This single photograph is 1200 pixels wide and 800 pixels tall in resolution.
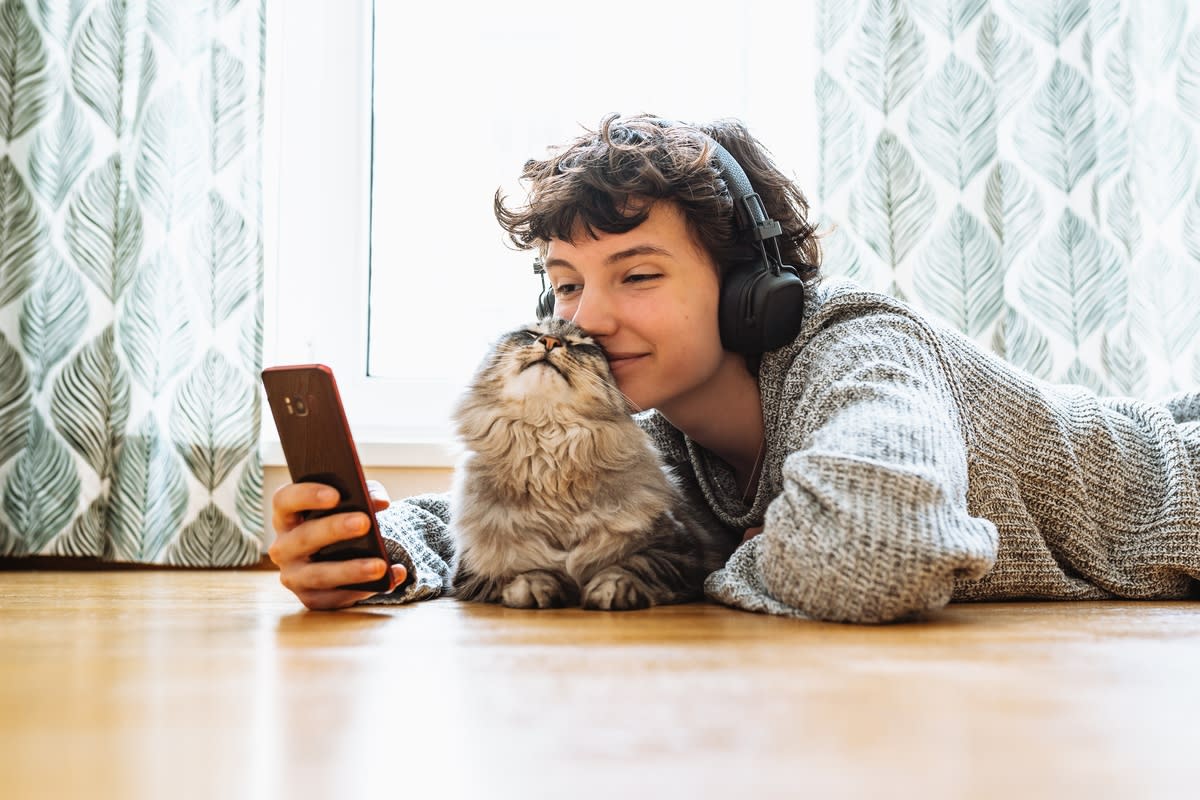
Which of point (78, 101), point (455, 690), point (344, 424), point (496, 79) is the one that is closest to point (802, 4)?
point (496, 79)

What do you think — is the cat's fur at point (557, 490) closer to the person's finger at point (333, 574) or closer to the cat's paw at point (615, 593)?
the cat's paw at point (615, 593)

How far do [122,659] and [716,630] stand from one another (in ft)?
1.66

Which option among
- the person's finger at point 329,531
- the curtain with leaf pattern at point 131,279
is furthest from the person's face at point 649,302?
the curtain with leaf pattern at point 131,279

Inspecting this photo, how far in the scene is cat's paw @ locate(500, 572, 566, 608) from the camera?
1082mm

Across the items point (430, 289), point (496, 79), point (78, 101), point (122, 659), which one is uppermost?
point (496, 79)

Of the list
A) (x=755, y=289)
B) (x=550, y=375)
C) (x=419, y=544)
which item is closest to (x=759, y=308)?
(x=755, y=289)

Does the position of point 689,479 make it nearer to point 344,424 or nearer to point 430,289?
point 344,424

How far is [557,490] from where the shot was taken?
1140 mm

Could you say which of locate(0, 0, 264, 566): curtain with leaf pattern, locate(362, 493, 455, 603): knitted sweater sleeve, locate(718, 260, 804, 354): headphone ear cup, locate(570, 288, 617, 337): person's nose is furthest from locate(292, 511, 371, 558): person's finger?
locate(0, 0, 264, 566): curtain with leaf pattern

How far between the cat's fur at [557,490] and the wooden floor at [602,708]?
114 millimetres

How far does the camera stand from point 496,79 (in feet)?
8.51

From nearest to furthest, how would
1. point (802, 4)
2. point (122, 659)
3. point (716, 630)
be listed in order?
point (122, 659)
point (716, 630)
point (802, 4)

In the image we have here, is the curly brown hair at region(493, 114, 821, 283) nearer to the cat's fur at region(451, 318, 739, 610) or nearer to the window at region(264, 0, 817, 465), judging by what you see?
the cat's fur at region(451, 318, 739, 610)

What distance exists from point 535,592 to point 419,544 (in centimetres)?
27
